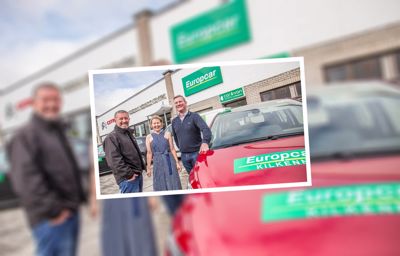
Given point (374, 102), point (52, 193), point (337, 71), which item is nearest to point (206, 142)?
point (52, 193)

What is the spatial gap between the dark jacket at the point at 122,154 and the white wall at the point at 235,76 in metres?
0.09

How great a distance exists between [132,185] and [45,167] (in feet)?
1.37

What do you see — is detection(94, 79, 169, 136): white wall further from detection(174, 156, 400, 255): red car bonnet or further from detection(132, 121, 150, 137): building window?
detection(174, 156, 400, 255): red car bonnet

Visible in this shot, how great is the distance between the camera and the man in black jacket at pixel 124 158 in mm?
424

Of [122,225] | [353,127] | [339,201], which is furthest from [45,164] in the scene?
[353,127]

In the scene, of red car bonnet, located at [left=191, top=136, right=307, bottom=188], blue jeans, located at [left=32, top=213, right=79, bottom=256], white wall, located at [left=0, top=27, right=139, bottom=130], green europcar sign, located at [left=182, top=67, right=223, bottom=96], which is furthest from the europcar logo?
blue jeans, located at [left=32, top=213, right=79, bottom=256]

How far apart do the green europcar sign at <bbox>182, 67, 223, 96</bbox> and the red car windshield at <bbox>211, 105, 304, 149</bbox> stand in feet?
0.17

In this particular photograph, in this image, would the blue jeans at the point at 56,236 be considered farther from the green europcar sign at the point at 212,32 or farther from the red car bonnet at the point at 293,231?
the green europcar sign at the point at 212,32

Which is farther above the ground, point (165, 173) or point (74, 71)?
point (74, 71)

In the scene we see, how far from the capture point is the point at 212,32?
2.78ft

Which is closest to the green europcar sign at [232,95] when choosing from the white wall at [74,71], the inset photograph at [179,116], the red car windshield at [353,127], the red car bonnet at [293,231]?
the inset photograph at [179,116]

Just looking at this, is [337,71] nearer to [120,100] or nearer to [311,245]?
[311,245]

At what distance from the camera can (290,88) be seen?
1.38ft

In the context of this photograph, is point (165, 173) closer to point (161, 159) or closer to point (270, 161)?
point (161, 159)
